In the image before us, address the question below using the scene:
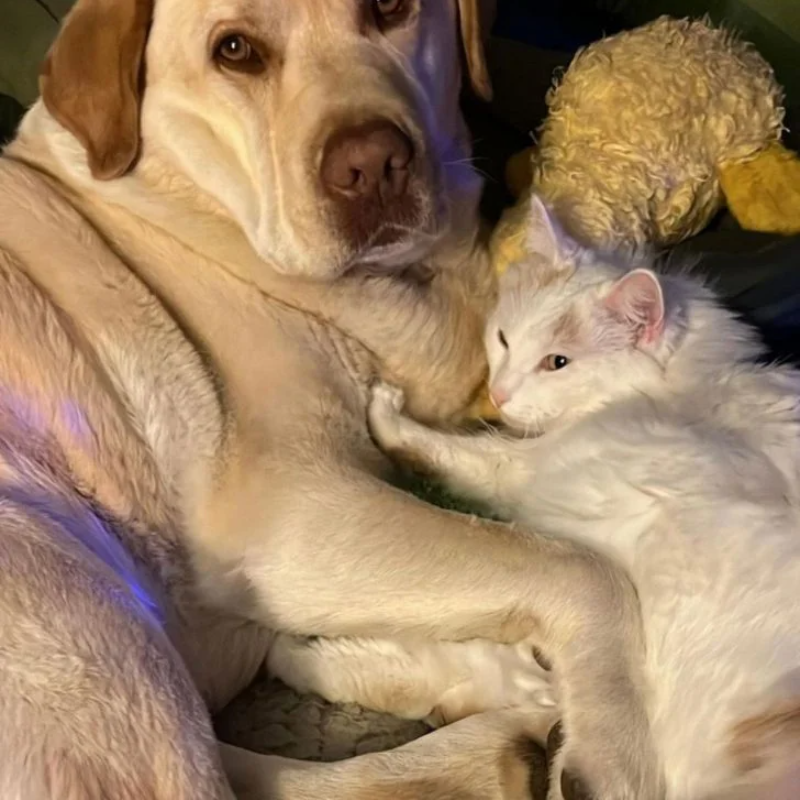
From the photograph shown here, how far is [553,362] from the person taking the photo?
6.81 ft

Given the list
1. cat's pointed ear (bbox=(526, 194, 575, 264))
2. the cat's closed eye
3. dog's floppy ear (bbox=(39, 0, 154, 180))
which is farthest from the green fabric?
the cat's closed eye

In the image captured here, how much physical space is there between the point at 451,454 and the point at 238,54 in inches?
30.7

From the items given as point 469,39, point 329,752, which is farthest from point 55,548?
point 469,39

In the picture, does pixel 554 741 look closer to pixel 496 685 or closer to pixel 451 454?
pixel 496 685

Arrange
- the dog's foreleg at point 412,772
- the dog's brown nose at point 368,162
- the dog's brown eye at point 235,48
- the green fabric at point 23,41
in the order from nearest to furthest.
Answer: the dog's foreleg at point 412,772, the dog's brown nose at point 368,162, the dog's brown eye at point 235,48, the green fabric at point 23,41

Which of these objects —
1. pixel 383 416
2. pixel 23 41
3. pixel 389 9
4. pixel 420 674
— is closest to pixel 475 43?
pixel 389 9

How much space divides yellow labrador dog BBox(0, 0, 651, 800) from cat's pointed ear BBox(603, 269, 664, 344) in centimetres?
32

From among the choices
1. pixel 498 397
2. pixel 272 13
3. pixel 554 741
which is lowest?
pixel 554 741

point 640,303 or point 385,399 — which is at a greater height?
point 640,303

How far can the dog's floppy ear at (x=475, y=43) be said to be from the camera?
2178mm

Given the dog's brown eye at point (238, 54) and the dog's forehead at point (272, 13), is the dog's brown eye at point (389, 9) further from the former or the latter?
the dog's brown eye at point (238, 54)

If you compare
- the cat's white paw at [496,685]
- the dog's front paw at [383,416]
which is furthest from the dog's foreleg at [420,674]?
the dog's front paw at [383,416]

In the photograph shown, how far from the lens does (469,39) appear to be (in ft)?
7.23

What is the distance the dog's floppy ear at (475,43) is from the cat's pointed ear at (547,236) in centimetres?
26
